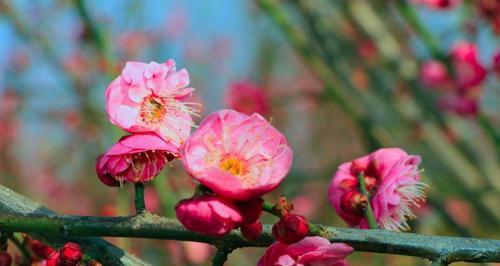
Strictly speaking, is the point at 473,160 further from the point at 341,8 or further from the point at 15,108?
the point at 15,108

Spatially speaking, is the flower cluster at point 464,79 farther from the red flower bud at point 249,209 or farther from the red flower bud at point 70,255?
the red flower bud at point 70,255

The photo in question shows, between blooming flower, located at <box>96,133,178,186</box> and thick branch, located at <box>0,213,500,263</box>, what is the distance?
0.32ft

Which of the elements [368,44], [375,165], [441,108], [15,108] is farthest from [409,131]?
[15,108]

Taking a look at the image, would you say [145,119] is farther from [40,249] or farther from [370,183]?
[370,183]

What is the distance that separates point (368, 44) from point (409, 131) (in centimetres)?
105

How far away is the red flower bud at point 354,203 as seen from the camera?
60.6 inches

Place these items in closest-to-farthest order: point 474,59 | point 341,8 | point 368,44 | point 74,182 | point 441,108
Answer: point 474,59 → point 441,108 → point 341,8 → point 368,44 → point 74,182

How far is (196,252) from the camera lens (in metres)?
4.40

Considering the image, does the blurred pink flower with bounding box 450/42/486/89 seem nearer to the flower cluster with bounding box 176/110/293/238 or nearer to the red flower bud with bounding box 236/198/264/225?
the flower cluster with bounding box 176/110/293/238

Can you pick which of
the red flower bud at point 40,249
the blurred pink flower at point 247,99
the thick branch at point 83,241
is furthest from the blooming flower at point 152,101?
the blurred pink flower at point 247,99

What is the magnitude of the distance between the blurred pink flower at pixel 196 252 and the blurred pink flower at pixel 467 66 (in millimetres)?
1649

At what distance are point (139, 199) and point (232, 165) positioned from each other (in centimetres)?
18

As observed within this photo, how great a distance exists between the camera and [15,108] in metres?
6.10

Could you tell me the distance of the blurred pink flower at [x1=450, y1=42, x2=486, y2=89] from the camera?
3342mm
